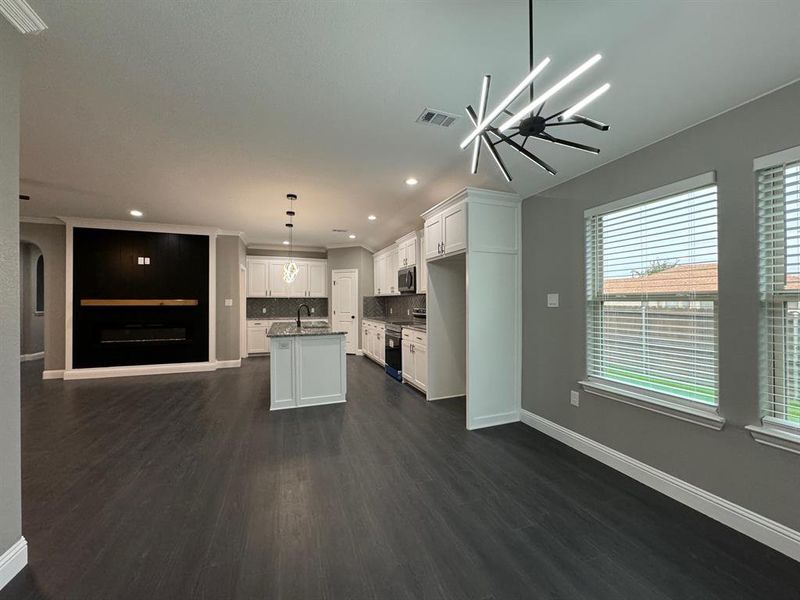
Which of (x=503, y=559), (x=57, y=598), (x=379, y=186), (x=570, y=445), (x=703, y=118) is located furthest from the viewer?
(x=379, y=186)

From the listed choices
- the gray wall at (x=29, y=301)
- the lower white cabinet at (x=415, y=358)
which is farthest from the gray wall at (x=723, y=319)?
the gray wall at (x=29, y=301)

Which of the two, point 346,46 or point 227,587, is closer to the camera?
point 227,587

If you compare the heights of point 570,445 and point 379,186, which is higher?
point 379,186

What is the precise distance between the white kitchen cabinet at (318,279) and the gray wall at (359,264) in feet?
0.90

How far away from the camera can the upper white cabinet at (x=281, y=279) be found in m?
8.22

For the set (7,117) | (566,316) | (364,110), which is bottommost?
(566,316)

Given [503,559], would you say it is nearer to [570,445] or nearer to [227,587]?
[227,587]

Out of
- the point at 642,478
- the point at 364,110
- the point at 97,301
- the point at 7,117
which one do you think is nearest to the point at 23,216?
the point at 97,301

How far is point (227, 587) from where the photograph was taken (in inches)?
60.2

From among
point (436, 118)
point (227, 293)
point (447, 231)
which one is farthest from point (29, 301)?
point (436, 118)

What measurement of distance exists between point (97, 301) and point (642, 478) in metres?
8.05

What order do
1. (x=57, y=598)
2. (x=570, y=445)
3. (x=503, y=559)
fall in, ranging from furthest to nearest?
(x=570, y=445)
(x=503, y=559)
(x=57, y=598)

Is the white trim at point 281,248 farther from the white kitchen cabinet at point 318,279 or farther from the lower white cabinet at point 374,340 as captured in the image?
the lower white cabinet at point 374,340

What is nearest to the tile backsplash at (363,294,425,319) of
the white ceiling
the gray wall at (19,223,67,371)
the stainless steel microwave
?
the stainless steel microwave
